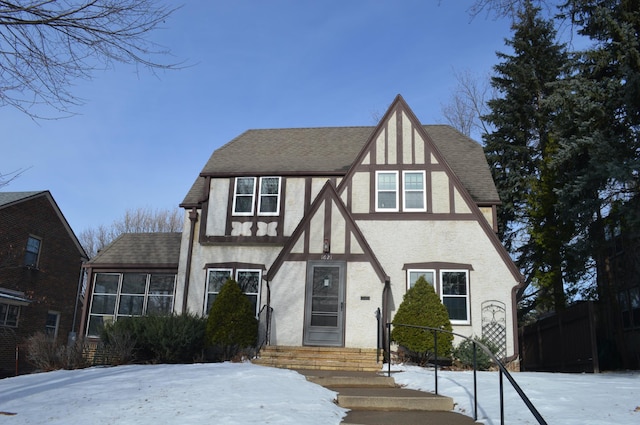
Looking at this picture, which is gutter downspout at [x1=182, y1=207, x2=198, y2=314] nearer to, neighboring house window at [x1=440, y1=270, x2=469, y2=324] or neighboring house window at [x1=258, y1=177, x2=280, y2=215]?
neighboring house window at [x1=258, y1=177, x2=280, y2=215]

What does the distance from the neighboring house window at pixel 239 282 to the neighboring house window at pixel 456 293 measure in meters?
5.98

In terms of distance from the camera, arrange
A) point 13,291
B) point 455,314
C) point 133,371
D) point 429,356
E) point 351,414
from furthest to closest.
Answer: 1. point 13,291
2. point 455,314
3. point 429,356
4. point 133,371
5. point 351,414

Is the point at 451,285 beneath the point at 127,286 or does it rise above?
above

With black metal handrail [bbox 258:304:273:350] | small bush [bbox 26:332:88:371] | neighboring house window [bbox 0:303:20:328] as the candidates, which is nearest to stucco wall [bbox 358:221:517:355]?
black metal handrail [bbox 258:304:273:350]

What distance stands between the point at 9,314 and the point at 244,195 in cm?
1312

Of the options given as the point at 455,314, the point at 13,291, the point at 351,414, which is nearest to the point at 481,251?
the point at 455,314

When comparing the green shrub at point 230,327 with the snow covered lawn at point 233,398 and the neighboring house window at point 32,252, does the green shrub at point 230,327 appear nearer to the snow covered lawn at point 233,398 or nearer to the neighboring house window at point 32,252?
the snow covered lawn at point 233,398

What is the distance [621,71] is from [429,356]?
9652 mm

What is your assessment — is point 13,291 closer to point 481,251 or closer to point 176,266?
point 176,266

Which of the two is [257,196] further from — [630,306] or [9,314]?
[630,306]

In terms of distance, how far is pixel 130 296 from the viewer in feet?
62.2

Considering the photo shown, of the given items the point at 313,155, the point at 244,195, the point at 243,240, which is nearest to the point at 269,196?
the point at 244,195

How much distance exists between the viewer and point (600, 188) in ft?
52.0

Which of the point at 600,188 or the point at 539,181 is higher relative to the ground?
the point at 539,181
